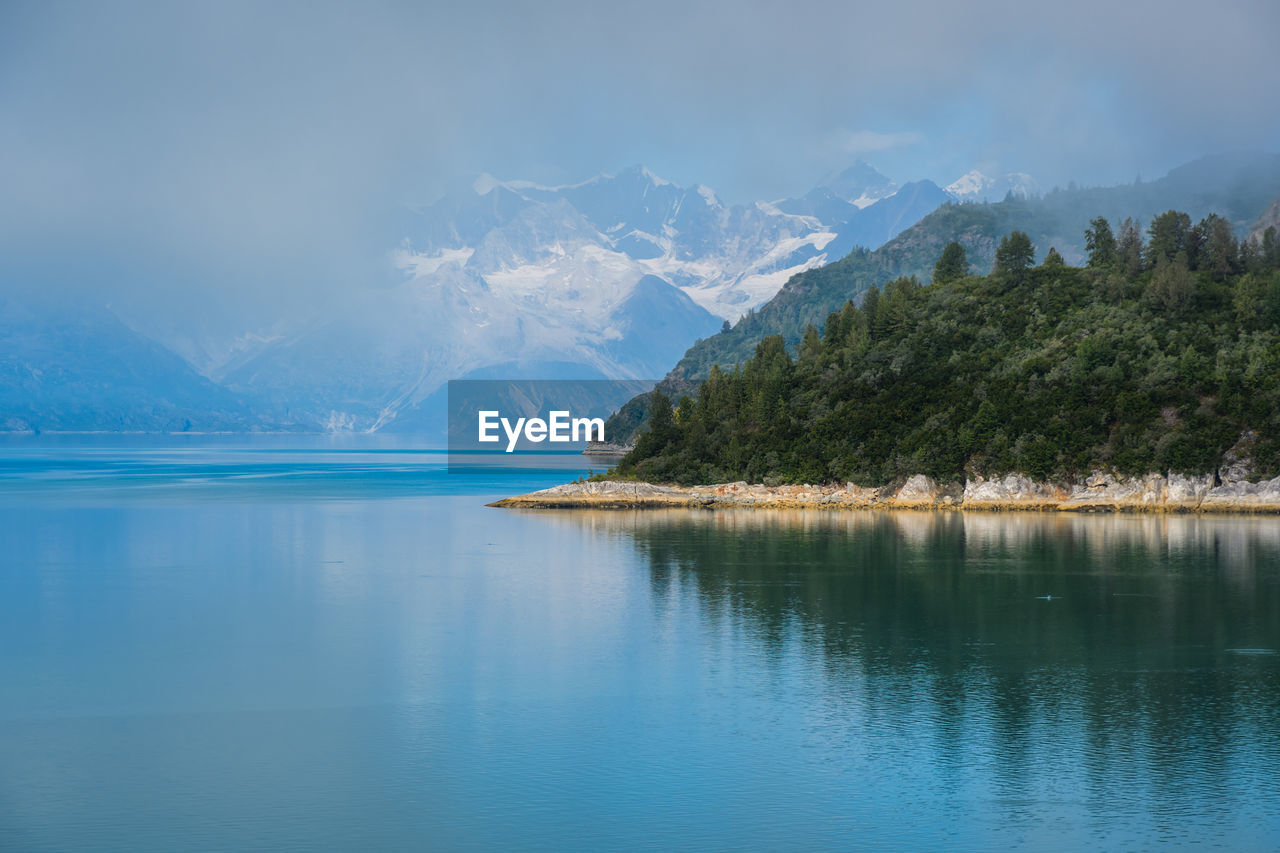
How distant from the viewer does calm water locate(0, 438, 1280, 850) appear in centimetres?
2980

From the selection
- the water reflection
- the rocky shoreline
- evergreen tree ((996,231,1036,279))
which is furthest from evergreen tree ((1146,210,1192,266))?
the water reflection

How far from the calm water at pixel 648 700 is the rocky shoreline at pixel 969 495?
31295mm

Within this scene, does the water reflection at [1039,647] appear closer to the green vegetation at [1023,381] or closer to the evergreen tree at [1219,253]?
the green vegetation at [1023,381]

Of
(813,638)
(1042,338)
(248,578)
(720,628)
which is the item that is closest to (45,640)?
(248,578)

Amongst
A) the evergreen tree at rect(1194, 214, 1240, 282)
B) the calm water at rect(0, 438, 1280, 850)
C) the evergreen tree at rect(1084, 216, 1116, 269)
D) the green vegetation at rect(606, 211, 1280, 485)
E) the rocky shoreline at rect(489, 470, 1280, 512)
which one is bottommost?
the calm water at rect(0, 438, 1280, 850)

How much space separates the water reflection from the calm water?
0.68ft

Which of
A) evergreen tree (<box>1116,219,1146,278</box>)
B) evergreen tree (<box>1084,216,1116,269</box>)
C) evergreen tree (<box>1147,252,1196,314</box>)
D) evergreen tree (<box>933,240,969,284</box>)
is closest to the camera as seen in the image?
evergreen tree (<box>1147,252,1196,314</box>)

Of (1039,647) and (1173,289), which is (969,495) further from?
(1039,647)

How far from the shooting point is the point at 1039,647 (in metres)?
50.8

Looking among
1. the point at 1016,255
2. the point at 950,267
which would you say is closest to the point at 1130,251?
the point at 1016,255

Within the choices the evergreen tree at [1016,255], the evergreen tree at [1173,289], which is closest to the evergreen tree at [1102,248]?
the evergreen tree at [1016,255]

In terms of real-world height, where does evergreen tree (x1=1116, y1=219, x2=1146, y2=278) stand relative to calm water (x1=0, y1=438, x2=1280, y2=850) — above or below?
above

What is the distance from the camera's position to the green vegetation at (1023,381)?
121 metres

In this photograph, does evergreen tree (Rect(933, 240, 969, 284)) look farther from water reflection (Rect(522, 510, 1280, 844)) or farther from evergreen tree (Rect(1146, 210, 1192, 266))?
water reflection (Rect(522, 510, 1280, 844))
